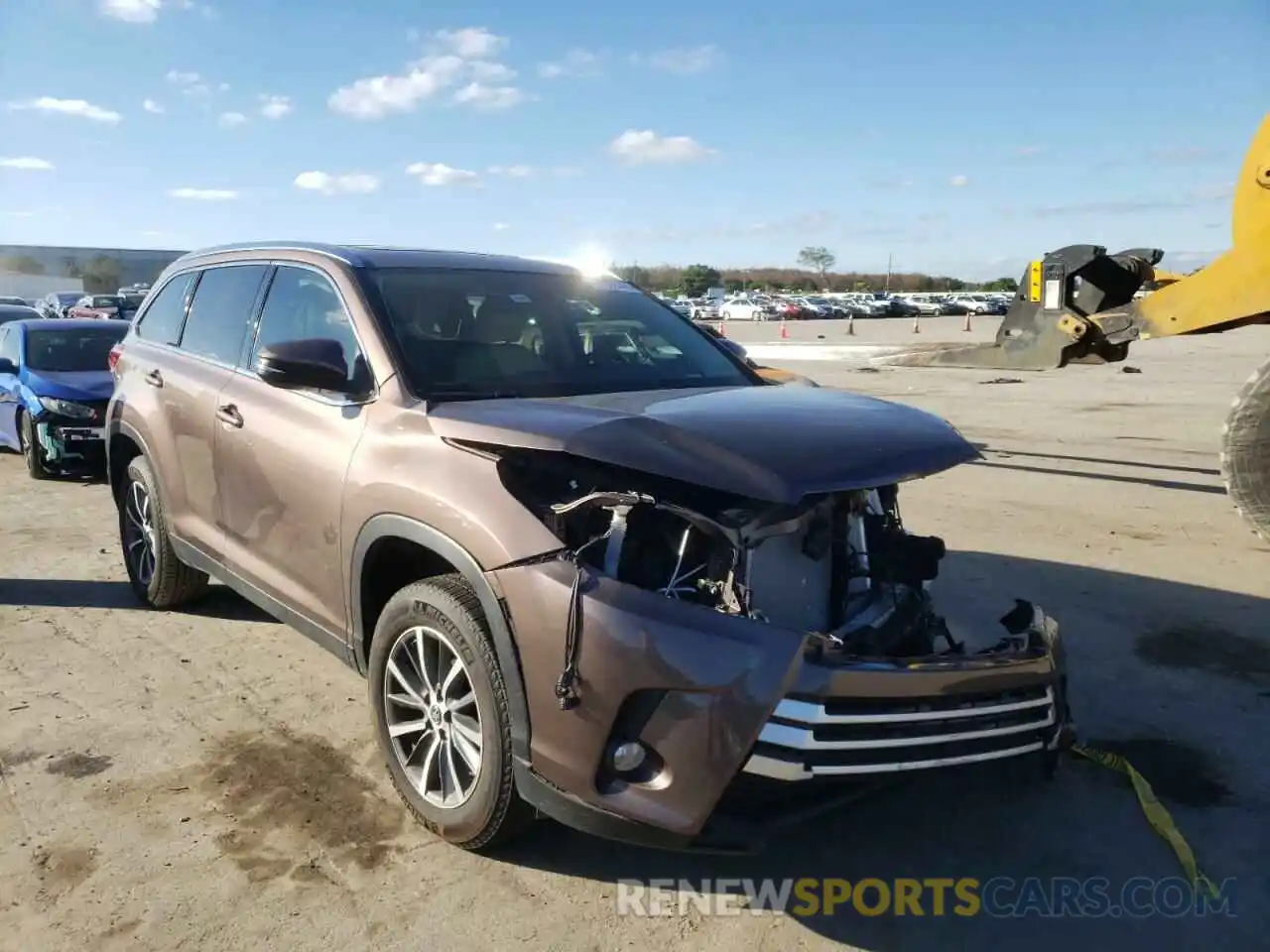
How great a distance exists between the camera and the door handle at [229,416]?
4258 millimetres

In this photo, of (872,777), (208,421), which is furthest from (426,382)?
(872,777)

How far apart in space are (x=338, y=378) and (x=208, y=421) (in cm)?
128

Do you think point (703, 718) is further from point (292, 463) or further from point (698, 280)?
point (698, 280)

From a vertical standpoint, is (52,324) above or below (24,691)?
above

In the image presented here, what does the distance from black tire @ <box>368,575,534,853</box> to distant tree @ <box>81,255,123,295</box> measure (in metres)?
84.8

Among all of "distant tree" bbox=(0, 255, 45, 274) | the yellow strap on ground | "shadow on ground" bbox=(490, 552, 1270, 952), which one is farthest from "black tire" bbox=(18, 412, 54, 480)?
"distant tree" bbox=(0, 255, 45, 274)

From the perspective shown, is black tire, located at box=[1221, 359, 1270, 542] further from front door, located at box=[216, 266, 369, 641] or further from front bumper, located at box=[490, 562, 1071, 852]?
front door, located at box=[216, 266, 369, 641]

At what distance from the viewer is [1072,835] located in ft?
10.9

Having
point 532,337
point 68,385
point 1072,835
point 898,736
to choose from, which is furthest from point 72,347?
point 1072,835

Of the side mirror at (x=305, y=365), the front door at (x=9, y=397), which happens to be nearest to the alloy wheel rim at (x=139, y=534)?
the side mirror at (x=305, y=365)

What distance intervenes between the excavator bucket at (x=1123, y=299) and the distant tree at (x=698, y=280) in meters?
89.5

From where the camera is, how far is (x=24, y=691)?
4.48 m

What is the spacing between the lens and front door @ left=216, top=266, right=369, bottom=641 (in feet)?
12.0

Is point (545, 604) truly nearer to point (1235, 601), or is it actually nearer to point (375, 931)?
point (375, 931)
